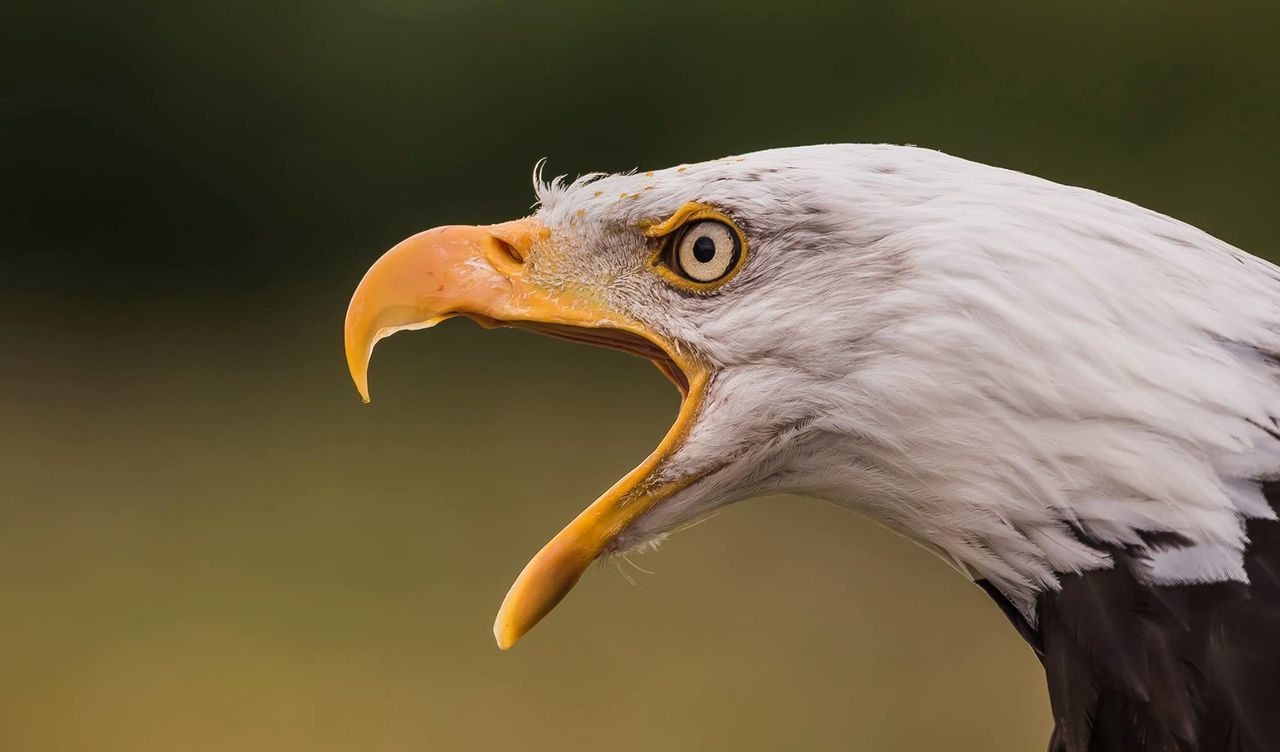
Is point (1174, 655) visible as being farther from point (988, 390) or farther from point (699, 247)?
point (699, 247)

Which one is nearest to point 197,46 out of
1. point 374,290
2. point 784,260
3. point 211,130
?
point 211,130

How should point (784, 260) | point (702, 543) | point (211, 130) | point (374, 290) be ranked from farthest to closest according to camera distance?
point (211, 130) → point (702, 543) → point (374, 290) → point (784, 260)

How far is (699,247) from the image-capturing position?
45.4 inches

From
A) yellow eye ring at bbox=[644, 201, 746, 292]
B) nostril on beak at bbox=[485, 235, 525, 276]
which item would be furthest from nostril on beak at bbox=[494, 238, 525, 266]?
yellow eye ring at bbox=[644, 201, 746, 292]

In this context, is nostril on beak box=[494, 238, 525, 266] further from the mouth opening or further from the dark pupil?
the dark pupil

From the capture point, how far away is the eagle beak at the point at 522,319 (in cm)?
113

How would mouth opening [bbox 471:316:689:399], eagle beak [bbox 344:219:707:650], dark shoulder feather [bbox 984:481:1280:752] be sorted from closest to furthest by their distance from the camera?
dark shoulder feather [bbox 984:481:1280:752], eagle beak [bbox 344:219:707:650], mouth opening [bbox 471:316:689:399]

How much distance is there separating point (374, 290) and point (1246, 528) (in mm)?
863

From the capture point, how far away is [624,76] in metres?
4.07

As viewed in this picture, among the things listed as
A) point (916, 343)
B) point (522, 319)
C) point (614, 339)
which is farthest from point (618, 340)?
point (916, 343)

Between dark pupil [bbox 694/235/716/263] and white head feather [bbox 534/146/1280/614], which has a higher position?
dark pupil [bbox 694/235/716/263]

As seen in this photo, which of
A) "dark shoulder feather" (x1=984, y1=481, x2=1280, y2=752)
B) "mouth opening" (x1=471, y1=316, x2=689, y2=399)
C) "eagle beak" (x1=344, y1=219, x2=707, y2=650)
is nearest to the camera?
"dark shoulder feather" (x1=984, y1=481, x2=1280, y2=752)

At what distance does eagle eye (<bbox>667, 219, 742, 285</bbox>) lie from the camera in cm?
114

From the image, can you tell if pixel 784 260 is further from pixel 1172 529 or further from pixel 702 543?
pixel 702 543
